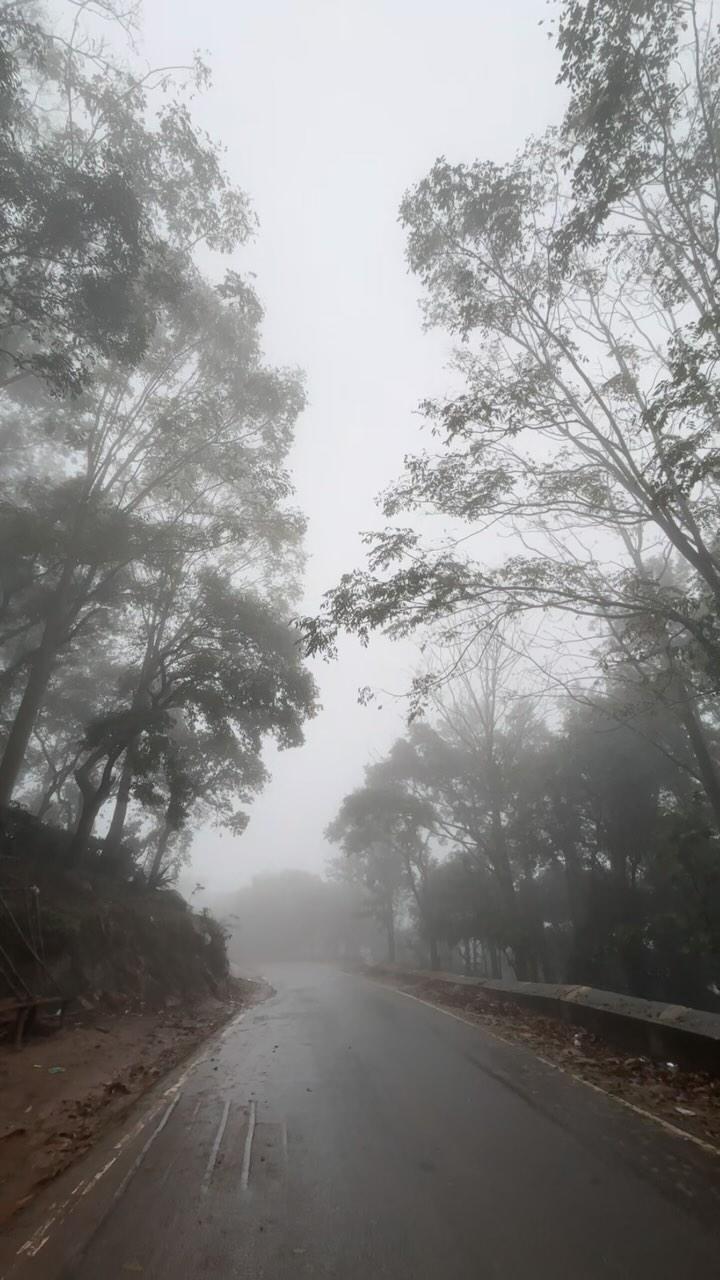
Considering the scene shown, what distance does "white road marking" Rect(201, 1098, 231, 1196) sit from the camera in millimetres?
4582

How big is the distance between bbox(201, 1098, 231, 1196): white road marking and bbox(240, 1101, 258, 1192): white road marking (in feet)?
0.77

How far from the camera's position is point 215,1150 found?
17.3 feet

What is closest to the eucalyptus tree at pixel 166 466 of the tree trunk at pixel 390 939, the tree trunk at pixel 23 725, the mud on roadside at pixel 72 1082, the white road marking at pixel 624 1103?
the tree trunk at pixel 23 725

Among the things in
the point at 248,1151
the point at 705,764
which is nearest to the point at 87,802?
the point at 248,1151

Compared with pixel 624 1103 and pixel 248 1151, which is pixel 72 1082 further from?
pixel 624 1103

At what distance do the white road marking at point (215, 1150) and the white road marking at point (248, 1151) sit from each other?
9.2 inches

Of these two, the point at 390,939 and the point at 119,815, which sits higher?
the point at 119,815

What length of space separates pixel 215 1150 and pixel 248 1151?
0.94 feet

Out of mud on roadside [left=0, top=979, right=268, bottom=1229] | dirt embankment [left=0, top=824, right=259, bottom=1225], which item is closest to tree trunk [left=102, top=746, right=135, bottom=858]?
dirt embankment [left=0, top=824, right=259, bottom=1225]

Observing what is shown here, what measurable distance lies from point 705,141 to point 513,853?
25.4 m

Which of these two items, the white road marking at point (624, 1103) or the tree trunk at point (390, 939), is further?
the tree trunk at point (390, 939)

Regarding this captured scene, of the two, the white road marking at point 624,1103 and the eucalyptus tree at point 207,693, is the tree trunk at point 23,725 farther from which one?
the white road marking at point 624,1103

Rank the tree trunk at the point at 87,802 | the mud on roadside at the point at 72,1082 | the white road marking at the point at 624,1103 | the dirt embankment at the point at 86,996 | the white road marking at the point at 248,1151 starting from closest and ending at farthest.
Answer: the white road marking at the point at 248,1151
the white road marking at the point at 624,1103
the mud on roadside at the point at 72,1082
the dirt embankment at the point at 86,996
the tree trunk at the point at 87,802

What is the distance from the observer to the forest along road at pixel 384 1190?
11.8 ft
